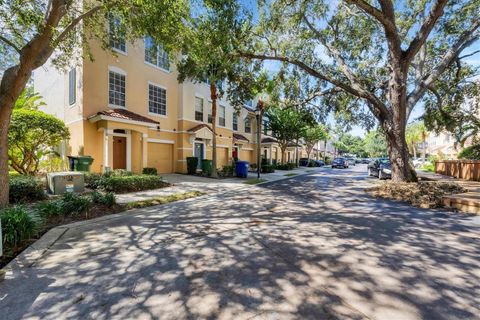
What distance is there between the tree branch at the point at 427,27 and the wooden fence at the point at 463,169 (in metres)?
11.1

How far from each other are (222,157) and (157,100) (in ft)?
27.7

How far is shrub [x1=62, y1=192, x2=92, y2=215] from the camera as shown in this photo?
246 inches

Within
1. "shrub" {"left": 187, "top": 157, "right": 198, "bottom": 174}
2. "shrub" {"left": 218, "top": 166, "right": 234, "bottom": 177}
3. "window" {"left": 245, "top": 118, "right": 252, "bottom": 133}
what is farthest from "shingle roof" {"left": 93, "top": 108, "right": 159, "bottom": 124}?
"window" {"left": 245, "top": 118, "right": 252, "bottom": 133}

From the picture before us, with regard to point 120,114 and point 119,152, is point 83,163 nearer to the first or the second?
point 120,114

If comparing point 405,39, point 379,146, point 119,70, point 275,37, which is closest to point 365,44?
point 405,39

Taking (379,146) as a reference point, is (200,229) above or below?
below

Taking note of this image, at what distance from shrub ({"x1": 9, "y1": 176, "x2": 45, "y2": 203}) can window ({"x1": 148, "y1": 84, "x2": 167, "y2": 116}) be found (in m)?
9.52

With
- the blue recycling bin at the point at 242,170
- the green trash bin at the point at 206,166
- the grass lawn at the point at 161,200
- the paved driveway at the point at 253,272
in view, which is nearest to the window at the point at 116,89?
the green trash bin at the point at 206,166

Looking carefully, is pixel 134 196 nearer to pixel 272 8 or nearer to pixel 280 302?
pixel 280 302

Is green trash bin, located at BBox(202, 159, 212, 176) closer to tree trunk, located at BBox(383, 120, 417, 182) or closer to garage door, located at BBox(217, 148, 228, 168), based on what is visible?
garage door, located at BBox(217, 148, 228, 168)

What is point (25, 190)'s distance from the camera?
7.89 metres

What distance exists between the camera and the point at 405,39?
1508 centimetres

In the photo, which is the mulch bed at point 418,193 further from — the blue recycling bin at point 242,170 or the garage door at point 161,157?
the garage door at point 161,157

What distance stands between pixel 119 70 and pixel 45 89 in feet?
23.1
